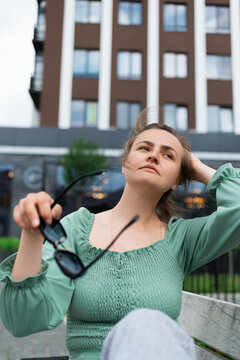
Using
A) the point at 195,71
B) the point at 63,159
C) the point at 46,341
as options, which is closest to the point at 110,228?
the point at 46,341

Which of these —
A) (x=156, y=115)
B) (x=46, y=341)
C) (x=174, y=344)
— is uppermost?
(x=156, y=115)

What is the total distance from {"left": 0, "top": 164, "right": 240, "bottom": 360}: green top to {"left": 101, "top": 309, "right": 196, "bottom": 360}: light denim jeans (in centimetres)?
37

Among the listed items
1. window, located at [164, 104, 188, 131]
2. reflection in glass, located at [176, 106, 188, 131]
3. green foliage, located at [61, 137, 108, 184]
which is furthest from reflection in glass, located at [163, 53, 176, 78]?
green foliage, located at [61, 137, 108, 184]

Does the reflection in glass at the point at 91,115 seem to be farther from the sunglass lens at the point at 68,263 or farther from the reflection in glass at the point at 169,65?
the sunglass lens at the point at 68,263

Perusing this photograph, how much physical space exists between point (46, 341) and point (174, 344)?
4288mm

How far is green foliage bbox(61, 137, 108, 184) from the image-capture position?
17.1m

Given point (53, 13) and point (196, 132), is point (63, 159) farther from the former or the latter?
point (53, 13)

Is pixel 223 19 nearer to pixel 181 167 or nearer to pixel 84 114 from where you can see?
pixel 84 114

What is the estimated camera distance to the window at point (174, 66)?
21625 mm

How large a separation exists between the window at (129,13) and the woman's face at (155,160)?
71.7ft

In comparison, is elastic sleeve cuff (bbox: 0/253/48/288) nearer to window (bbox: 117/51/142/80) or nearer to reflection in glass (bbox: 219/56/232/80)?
window (bbox: 117/51/142/80)

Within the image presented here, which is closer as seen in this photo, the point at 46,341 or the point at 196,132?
the point at 46,341

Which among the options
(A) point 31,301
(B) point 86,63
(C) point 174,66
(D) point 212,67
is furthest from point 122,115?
(A) point 31,301

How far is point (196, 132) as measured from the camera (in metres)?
20.2
